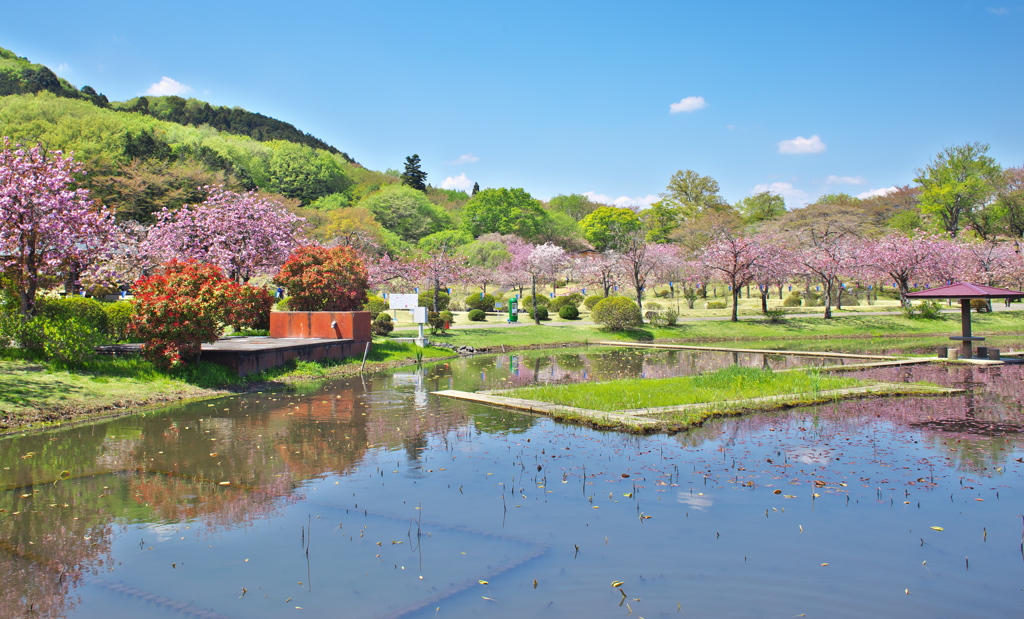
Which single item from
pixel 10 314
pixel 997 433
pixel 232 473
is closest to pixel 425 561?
pixel 232 473

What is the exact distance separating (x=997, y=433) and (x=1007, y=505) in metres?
4.29

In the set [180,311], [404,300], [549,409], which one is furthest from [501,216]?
[549,409]

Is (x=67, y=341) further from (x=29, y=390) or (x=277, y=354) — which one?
(x=277, y=354)

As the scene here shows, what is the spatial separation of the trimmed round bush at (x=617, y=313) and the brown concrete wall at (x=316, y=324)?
15284 millimetres

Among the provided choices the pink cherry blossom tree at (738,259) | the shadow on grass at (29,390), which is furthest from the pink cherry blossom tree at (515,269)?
the shadow on grass at (29,390)

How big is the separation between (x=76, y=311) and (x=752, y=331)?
100ft

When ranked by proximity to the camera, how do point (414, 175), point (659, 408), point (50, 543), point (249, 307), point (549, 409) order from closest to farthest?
point (50, 543) < point (659, 408) < point (549, 409) < point (249, 307) < point (414, 175)

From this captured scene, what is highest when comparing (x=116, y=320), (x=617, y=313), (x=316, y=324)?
(x=116, y=320)

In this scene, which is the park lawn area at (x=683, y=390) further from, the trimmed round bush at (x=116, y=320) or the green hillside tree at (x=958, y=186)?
the green hillside tree at (x=958, y=186)

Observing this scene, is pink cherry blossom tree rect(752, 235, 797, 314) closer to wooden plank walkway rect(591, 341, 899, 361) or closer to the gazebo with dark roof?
wooden plank walkway rect(591, 341, 899, 361)

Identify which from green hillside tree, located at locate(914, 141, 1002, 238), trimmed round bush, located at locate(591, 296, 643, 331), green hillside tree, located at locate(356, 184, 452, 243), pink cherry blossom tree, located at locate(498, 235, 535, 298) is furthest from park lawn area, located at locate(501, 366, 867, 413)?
green hillside tree, located at locate(356, 184, 452, 243)

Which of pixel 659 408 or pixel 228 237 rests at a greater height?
pixel 228 237

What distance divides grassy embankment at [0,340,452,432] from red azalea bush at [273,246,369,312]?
16.0 ft

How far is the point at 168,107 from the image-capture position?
401 feet
